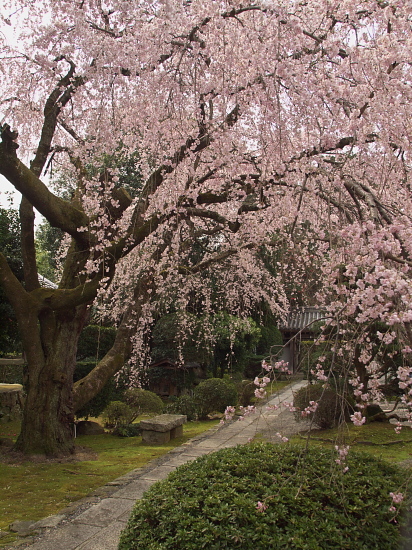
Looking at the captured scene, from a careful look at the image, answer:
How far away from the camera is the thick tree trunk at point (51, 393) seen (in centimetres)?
589

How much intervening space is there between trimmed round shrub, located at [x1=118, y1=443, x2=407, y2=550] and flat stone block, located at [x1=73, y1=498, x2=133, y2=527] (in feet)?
3.29

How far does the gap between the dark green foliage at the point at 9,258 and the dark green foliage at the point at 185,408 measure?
11.7ft

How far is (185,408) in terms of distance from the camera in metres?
9.64

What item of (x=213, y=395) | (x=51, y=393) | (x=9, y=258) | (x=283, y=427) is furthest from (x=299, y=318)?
(x=51, y=393)

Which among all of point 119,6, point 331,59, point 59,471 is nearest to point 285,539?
point 59,471

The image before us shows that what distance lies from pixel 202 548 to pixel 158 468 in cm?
317

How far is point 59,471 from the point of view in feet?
17.4

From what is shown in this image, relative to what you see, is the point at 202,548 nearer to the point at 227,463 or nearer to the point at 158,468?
the point at 227,463

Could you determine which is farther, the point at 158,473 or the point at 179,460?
the point at 179,460

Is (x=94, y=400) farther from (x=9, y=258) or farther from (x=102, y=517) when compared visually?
(x=102, y=517)

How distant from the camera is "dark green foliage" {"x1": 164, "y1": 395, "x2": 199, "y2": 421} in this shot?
9625mm

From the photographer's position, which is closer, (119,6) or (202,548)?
(202,548)

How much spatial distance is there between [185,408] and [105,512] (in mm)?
5829

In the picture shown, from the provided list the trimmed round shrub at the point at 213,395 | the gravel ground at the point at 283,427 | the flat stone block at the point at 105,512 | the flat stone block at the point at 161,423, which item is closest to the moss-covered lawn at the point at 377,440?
the gravel ground at the point at 283,427
